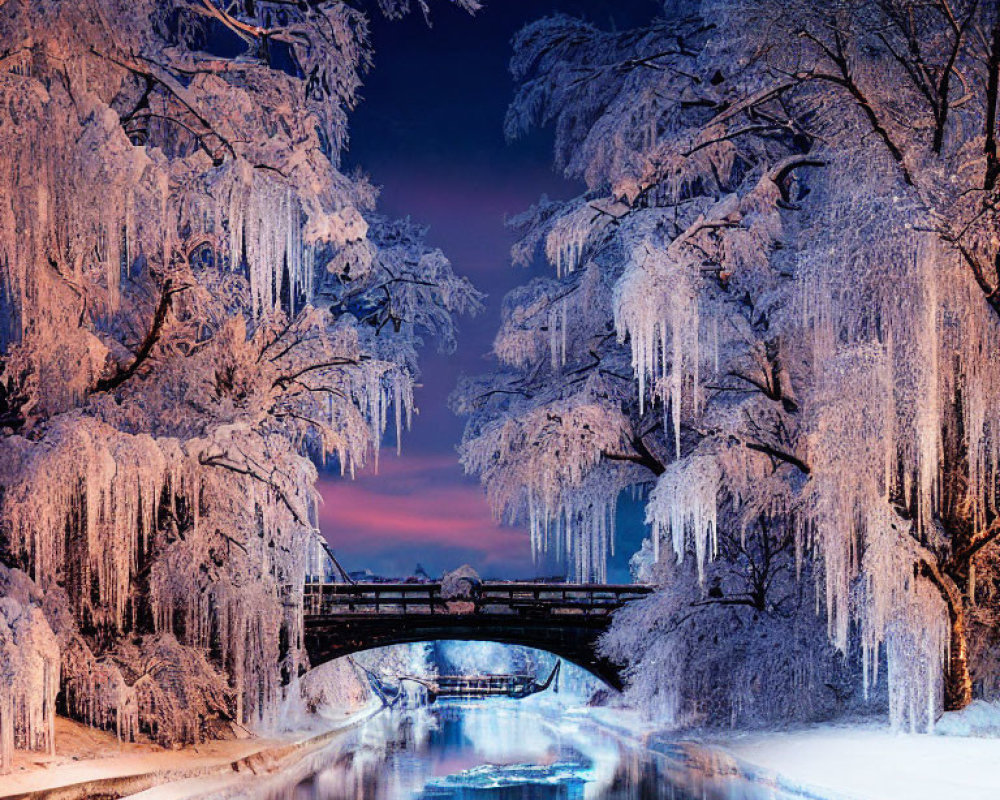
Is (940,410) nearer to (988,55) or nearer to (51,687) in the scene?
(988,55)

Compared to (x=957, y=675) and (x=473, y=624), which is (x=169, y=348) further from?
(x=473, y=624)

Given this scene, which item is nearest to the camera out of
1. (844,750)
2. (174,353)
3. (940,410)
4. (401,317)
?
(940,410)

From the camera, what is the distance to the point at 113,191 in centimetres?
1098

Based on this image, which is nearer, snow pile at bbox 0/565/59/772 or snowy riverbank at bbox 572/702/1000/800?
snow pile at bbox 0/565/59/772

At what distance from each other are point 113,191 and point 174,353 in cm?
548

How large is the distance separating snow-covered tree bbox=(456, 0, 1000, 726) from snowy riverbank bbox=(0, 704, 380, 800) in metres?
6.78

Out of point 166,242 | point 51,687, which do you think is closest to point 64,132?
point 166,242

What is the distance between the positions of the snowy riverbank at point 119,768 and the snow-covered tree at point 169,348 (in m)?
0.34

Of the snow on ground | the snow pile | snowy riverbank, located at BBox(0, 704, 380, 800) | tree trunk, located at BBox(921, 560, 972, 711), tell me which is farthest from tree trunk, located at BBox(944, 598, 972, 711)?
the snow pile

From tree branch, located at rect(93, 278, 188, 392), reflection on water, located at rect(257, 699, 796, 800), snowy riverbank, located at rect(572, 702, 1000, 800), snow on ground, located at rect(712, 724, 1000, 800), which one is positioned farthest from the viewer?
reflection on water, located at rect(257, 699, 796, 800)

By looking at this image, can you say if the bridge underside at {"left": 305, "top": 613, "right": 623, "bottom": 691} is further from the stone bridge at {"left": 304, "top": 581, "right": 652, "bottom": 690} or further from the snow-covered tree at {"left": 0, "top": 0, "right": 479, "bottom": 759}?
the snow-covered tree at {"left": 0, "top": 0, "right": 479, "bottom": 759}

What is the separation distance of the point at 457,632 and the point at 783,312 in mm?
13581

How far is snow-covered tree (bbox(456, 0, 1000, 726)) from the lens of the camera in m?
12.0

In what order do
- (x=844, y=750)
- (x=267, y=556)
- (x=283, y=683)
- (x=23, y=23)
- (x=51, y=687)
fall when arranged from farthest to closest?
1. (x=283, y=683)
2. (x=267, y=556)
3. (x=844, y=750)
4. (x=51, y=687)
5. (x=23, y=23)
